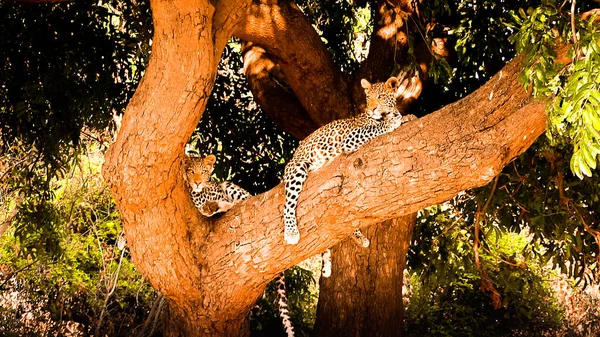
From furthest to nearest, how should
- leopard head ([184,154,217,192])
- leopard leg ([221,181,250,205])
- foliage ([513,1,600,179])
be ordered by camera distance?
leopard head ([184,154,217,192])
leopard leg ([221,181,250,205])
foliage ([513,1,600,179])

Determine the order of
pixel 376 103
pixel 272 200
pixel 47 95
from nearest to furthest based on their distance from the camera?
pixel 272 200 < pixel 376 103 < pixel 47 95

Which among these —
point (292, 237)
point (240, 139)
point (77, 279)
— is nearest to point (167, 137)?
point (292, 237)

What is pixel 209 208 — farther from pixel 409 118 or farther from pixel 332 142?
pixel 409 118

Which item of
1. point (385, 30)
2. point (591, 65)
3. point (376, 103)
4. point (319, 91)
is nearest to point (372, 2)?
point (385, 30)

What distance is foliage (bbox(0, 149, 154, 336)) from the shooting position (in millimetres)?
9844

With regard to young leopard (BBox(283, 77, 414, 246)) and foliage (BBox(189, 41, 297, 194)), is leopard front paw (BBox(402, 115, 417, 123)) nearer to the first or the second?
young leopard (BBox(283, 77, 414, 246))

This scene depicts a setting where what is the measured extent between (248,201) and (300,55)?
6.24 feet

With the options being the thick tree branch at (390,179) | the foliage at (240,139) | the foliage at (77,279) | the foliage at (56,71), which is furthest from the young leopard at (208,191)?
the foliage at (77,279)

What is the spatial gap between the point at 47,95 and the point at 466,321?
5.73 m

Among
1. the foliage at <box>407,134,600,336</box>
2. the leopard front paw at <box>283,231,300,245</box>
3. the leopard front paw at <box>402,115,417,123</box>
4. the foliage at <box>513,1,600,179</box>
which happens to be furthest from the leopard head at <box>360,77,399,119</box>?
the foliage at <box>513,1,600,179</box>

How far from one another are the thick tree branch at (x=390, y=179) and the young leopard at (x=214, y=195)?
2.07 feet

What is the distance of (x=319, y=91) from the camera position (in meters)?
7.70

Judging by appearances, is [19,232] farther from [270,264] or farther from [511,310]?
[511,310]

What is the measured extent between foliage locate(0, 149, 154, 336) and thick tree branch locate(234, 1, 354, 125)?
318 centimetres
